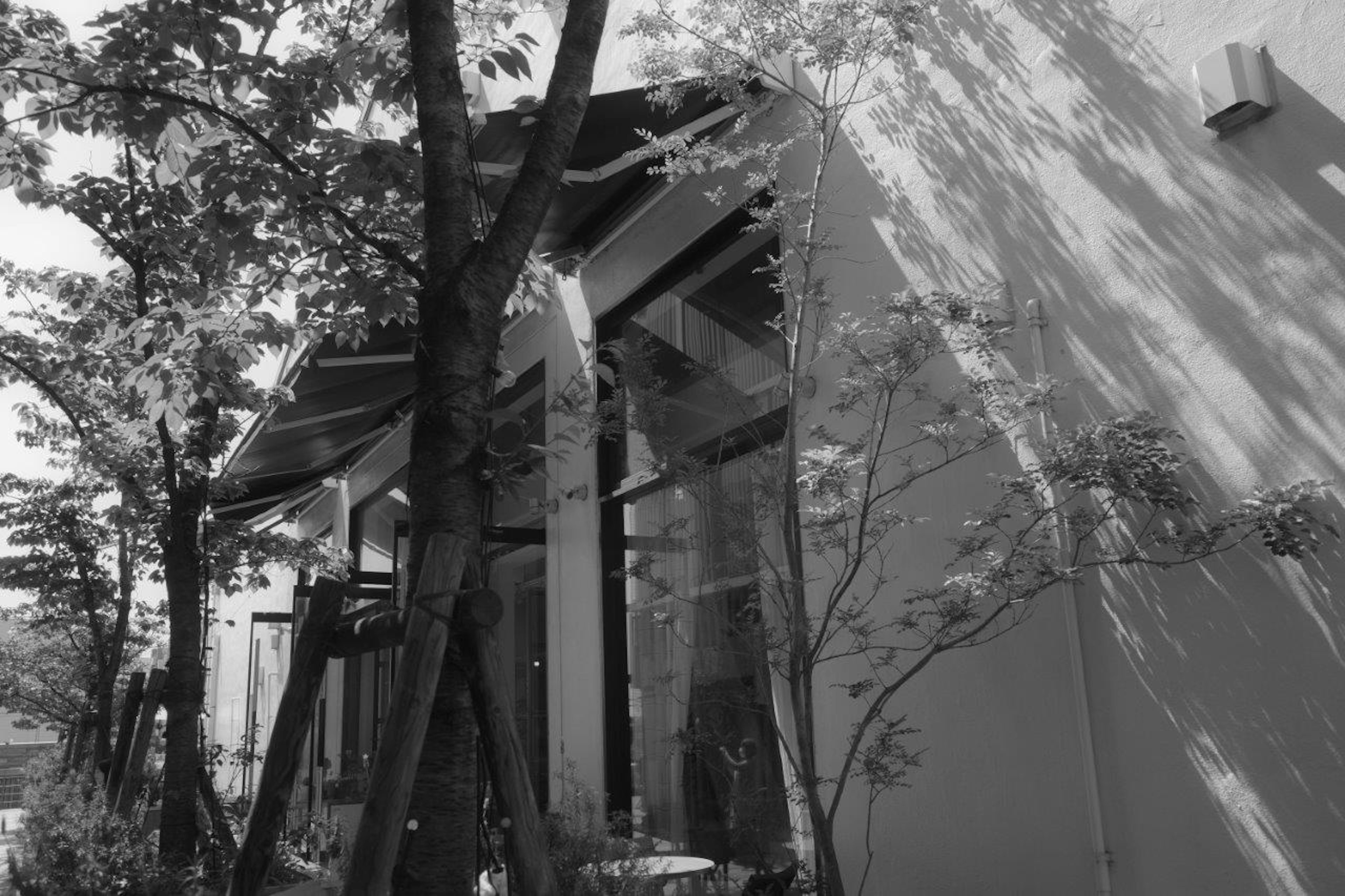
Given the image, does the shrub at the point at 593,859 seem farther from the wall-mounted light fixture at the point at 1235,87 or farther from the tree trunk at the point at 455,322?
the wall-mounted light fixture at the point at 1235,87

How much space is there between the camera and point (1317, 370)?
4.44 meters

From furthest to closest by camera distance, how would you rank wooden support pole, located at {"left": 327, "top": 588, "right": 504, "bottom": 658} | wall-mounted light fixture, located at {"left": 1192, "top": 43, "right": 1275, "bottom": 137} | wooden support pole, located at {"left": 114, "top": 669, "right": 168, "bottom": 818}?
wooden support pole, located at {"left": 114, "top": 669, "right": 168, "bottom": 818} < wall-mounted light fixture, located at {"left": 1192, "top": 43, "right": 1275, "bottom": 137} < wooden support pole, located at {"left": 327, "top": 588, "right": 504, "bottom": 658}

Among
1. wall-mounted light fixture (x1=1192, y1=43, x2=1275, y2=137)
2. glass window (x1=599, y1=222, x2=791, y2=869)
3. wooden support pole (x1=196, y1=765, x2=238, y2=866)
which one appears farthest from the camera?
wooden support pole (x1=196, y1=765, x2=238, y2=866)

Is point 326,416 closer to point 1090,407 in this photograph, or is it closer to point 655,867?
point 655,867

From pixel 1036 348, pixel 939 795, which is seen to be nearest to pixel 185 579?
pixel 939 795

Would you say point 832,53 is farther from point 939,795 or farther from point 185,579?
point 185,579

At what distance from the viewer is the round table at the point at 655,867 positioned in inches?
239

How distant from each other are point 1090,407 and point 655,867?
3.45 meters

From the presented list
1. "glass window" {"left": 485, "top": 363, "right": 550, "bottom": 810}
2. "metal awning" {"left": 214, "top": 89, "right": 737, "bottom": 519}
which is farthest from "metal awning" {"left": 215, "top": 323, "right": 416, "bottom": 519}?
"glass window" {"left": 485, "top": 363, "right": 550, "bottom": 810}

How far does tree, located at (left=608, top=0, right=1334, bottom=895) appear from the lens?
493 cm

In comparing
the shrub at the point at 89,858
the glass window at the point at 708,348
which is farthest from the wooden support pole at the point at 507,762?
the shrub at the point at 89,858

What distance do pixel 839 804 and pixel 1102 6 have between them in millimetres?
4482

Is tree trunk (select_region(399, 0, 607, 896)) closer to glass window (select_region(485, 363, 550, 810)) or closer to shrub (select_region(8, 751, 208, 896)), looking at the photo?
shrub (select_region(8, 751, 208, 896))

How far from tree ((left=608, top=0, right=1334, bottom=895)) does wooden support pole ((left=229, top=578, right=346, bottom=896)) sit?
2.54 meters
